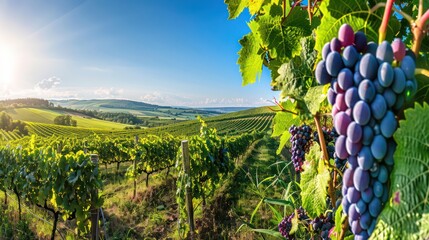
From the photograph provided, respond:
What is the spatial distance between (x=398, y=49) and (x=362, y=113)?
15 centimetres

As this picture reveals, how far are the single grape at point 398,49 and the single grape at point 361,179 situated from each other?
24 centimetres

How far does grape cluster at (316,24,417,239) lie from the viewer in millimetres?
672

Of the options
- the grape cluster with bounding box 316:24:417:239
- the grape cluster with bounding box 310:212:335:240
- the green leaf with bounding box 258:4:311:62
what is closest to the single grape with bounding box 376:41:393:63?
the grape cluster with bounding box 316:24:417:239

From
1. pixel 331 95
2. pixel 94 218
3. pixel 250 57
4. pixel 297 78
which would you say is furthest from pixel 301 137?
pixel 94 218

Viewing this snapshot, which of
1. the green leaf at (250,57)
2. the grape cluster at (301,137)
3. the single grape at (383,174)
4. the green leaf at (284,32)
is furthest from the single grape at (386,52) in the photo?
the grape cluster at (301,137)

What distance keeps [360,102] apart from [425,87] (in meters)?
0.28

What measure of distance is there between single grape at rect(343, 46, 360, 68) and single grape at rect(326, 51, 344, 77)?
0.01m

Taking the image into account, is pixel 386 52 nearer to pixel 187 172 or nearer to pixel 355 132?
pixel 355 132

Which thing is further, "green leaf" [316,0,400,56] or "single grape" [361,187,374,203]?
"green leaf" [316,0,400,56]

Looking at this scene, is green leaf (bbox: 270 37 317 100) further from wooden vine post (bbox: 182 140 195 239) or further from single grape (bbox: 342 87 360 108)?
wooden vine post (bbox: 182 140 195 239)

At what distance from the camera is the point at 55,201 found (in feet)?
21.4

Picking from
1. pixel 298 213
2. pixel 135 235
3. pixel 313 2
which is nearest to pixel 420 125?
pixel 313 2

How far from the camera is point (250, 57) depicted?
Answer: 160 cm

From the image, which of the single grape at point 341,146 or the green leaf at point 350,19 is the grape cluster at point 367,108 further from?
the green leaf at point 350,19
